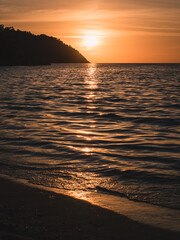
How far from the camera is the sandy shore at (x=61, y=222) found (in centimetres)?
351

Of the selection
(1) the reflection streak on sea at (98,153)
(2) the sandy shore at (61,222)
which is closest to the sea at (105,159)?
(1) the reflection streak on sea at (98,153)

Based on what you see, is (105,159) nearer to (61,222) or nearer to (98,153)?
(98,153)

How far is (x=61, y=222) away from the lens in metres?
3.87

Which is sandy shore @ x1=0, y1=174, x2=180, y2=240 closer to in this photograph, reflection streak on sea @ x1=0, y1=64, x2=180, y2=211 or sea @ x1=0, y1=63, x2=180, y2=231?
sea @ x1=0, y1=63, x2=180, y2=231

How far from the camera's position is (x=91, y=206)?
4.47 meters

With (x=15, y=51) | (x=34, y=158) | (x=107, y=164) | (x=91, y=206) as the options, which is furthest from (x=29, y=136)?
(x=15, y=51)

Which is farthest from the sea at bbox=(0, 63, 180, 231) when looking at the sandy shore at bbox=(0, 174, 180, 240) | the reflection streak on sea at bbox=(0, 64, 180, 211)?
the sandy shore at bbox=(0, 174, 180, 240)

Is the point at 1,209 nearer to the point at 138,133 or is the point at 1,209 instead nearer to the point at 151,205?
the point at 151,205

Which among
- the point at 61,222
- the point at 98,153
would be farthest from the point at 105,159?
the point at 61,222

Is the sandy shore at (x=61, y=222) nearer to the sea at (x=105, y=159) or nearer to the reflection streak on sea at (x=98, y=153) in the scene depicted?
the sea at (x=105, y=159)

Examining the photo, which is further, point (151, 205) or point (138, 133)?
point (138, 133)

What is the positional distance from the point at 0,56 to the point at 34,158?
15870cm

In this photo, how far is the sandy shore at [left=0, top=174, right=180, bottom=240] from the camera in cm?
351

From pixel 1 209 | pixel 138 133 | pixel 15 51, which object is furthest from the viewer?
pixel 15 51
